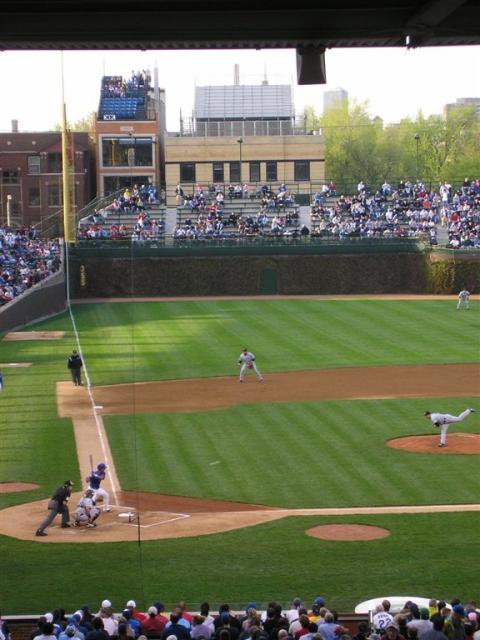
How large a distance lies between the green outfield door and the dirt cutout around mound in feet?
88.4

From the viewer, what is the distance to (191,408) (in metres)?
34.1

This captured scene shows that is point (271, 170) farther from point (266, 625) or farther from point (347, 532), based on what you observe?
point (266, 625)

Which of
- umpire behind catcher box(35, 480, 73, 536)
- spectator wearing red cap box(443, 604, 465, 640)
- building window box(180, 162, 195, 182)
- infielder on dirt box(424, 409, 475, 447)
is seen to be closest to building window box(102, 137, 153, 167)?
building window box(180, 162, 195, 182)

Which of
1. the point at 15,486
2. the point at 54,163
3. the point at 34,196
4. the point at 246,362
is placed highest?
the point at 54,163

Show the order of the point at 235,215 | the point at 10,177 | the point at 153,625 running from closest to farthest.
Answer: the point at 153,625 < the point at 235,215 < the point at 10,177

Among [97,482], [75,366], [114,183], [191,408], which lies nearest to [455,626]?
[97,482]

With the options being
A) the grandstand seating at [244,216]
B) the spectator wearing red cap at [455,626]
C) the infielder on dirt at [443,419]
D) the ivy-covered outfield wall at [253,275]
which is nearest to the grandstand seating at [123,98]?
the grandstand seating at [244,216]

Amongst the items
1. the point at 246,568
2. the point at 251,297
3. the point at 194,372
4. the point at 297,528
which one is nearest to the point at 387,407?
the point at 194,372

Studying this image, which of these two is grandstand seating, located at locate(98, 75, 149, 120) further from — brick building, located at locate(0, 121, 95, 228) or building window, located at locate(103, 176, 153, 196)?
building window, located at locate(103, 176, 153, 196)

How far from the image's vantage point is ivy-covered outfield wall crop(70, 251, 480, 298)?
66125mm

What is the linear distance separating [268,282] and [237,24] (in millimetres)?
55729

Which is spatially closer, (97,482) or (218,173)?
(97,482)

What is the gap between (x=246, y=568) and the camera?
19.3 m

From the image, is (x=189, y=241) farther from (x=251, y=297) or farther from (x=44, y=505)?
(x=44, y=505)
